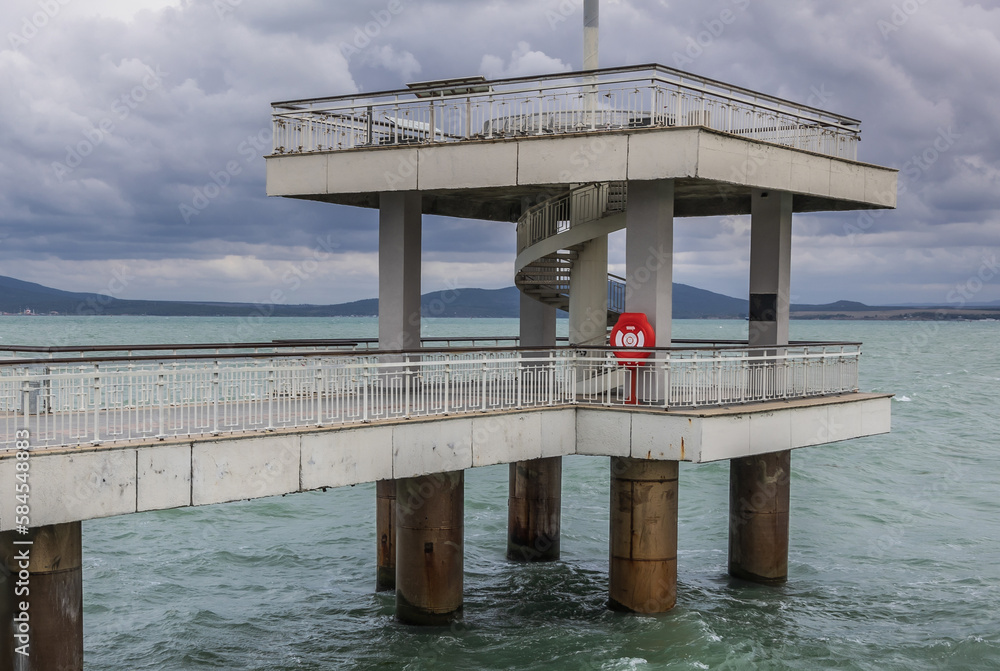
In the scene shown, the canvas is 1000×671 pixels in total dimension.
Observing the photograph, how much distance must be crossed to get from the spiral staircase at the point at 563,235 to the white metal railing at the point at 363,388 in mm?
3082

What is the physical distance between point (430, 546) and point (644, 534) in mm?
3995

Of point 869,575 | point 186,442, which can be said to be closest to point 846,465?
point 869,575

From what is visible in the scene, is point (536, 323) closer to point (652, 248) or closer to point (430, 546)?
point (652, 248)

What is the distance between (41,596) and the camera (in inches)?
492

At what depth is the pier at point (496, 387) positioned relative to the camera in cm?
1278

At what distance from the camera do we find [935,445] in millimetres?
51406

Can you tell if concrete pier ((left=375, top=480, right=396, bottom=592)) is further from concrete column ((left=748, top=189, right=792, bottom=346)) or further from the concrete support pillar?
concrete column ((left=748, top=189, right=792, bottom=346))

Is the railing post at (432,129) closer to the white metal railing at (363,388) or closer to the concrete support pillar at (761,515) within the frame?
the white metal railing at (363,388)

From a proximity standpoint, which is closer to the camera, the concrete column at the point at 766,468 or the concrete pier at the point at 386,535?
the concrete column at the point at 766,468

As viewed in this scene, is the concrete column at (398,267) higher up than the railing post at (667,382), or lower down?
higher up

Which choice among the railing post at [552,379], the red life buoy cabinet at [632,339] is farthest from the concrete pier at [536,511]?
the railing post at [552,379]

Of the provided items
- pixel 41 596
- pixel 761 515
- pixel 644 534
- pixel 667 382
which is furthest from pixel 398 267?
pixel 41 596

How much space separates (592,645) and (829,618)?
5.98m

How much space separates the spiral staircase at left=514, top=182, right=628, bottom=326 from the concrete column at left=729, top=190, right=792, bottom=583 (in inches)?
131
